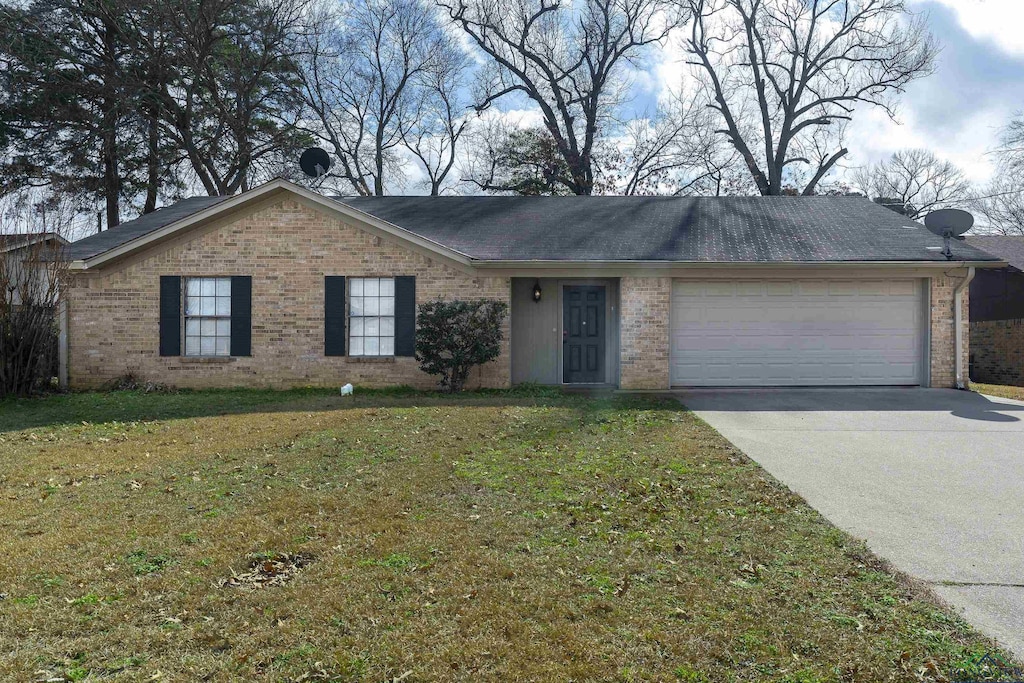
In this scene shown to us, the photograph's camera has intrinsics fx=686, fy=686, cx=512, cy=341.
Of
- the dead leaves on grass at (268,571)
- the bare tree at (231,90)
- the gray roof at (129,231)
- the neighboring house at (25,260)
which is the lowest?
the dead leaves on grass at (268,571)

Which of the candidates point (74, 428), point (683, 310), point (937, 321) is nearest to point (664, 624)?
point (74, 428)

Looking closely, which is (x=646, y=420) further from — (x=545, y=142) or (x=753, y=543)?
(x=545, y=142)

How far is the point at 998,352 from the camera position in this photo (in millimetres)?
18594

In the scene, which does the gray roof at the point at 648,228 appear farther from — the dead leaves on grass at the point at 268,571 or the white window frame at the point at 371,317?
the dead leaves on grass at the point at 268,571

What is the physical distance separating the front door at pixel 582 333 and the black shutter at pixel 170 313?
7.20 meters

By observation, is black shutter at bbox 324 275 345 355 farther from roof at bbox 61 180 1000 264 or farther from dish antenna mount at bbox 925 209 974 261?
dish antenna mount at bbox 925 209 974 261

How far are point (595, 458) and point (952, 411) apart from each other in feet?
22.2

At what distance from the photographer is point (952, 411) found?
10.4 metres

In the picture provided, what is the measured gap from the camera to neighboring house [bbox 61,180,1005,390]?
1255cm

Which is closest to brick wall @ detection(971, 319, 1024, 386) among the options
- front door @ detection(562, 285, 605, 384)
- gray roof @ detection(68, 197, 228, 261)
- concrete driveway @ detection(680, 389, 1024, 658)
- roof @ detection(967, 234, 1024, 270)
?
roof @ detection(967, 234, 1024, 270)

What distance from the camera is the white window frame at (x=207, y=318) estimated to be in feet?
41.5

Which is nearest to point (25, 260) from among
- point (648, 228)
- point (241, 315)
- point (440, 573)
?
point (241, 315)

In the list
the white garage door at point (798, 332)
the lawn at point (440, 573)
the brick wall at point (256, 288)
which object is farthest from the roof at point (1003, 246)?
the lawn at point (440, 573)

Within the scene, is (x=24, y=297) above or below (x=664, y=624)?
above
